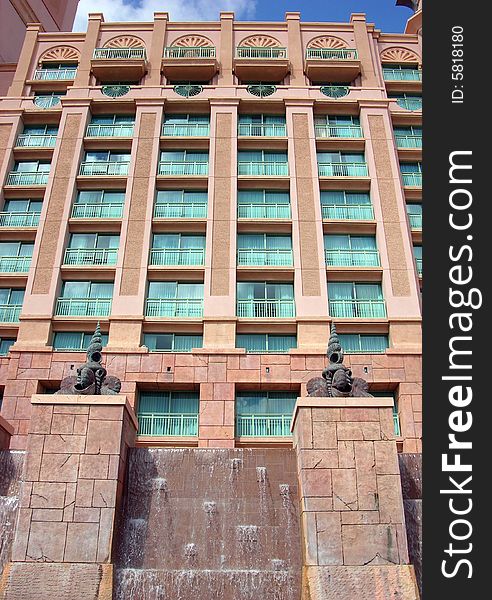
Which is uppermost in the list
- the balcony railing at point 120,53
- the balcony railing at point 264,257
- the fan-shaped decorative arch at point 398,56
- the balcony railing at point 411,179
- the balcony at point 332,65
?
the fan-shaped decorative arch at point 398,56

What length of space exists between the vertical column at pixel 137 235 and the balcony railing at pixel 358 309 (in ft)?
28.2

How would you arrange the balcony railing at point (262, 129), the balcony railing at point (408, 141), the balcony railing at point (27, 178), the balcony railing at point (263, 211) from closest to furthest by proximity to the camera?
1. the balcony railing at point (263, 211)
2. the balcony railing at point (27, 178)
3. the balcony railing at point (262, 129)
4. the balcony railing at point (408, 141)

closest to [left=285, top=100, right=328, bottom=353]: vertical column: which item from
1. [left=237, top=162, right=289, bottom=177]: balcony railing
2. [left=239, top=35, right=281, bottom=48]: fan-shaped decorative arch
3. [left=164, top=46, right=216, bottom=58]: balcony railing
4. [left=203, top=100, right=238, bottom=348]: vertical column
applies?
[left=237, top=162, right=289, bottom=177]: balcony railing

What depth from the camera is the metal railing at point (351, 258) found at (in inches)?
1159

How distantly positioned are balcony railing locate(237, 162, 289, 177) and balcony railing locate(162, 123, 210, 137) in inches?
120

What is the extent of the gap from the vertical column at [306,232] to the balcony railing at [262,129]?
0.60 meters

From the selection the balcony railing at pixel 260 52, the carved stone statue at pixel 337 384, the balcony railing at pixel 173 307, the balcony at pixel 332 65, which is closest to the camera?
the carved stone statue at pixel 337 384

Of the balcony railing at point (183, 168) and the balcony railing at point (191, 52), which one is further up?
the balcony railing at point (191, 52)

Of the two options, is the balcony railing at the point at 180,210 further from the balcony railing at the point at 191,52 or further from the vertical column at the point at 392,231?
the balcony railing at the point at 191,52

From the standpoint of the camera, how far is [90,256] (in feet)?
97.5

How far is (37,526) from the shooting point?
1428 centimetres

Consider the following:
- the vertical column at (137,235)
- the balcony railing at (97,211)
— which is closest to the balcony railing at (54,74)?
the vertical column at (137,235)

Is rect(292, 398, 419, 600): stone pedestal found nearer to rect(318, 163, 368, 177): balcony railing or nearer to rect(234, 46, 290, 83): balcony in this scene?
rect(318, 163, 368, 177): balcony railing

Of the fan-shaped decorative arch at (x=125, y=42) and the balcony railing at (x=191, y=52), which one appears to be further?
the fan-shaped decorative arch at (x=125, y=42)
